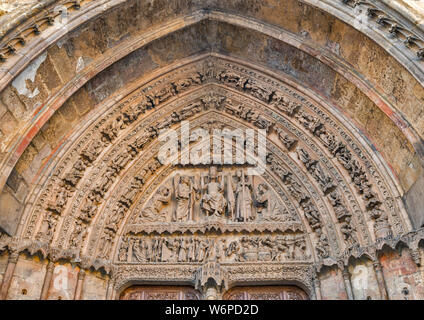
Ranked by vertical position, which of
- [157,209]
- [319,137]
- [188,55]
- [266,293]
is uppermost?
[188,55]

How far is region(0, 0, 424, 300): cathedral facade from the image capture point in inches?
241

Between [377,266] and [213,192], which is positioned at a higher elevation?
[213,192]

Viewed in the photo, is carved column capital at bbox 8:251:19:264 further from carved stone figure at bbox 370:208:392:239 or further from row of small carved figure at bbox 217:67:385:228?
carved stone figure at bbox 370:208:392:239

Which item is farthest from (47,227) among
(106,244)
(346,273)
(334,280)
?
(346,273)

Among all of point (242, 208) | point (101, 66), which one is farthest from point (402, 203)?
point (101, 66)

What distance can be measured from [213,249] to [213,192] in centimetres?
114

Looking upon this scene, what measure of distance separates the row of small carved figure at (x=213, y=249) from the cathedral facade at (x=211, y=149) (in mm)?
25

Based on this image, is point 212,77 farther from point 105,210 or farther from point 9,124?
point 9,124

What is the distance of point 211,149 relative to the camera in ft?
27.3

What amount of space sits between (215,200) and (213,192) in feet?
0.66

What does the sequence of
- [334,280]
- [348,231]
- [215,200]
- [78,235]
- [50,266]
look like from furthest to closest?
[215,200] → [78,235] → [348,231] → [334,280] → [50,266]

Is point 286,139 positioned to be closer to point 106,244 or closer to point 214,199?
point 214,199

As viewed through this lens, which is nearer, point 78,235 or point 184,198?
point 78,235

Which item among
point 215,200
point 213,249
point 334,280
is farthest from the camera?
point 215,200
